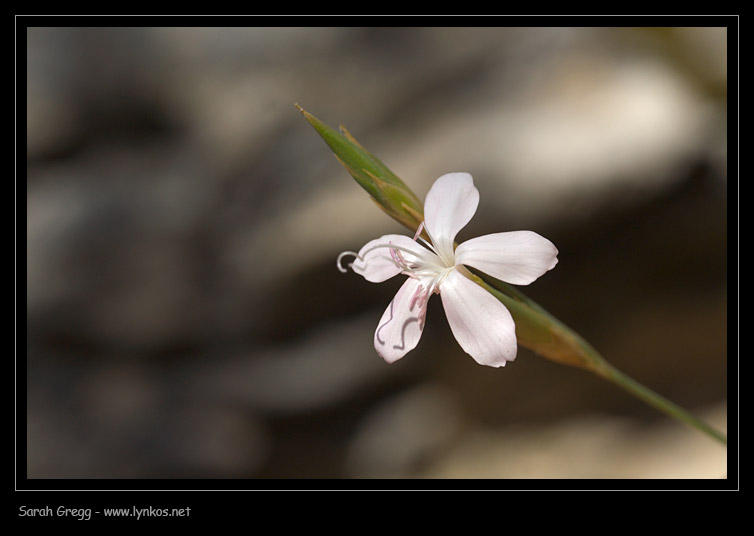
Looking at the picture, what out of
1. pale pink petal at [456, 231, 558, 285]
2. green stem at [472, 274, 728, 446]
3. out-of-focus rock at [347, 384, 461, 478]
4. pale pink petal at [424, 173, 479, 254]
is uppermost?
pale pink petal at [424, 173, 479, 254]

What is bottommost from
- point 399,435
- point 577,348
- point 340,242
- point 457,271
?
point 399,435

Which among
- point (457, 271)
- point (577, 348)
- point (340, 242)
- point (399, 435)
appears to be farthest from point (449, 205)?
point (399, 435)

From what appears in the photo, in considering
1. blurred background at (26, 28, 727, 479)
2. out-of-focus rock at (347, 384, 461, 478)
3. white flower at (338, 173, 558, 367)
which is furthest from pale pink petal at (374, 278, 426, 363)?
out-of-focus rock at (347, 384, 461, 478)

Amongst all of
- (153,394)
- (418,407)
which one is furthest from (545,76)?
(153,394)

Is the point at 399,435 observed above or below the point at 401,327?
below

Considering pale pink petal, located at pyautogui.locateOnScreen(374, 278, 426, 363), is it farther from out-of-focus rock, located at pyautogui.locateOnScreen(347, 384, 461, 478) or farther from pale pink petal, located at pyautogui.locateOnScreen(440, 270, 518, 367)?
out-of-focus rock, located at pyautogui.locateOnScreen(347, 384, 461, 478)

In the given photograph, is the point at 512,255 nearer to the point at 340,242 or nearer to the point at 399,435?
the point at 340,242

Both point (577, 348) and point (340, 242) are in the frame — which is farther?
point (340, 242)

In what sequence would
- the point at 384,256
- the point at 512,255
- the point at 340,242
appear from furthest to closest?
the point at 340,242 → the point at 384,256 → the point at 512,255
